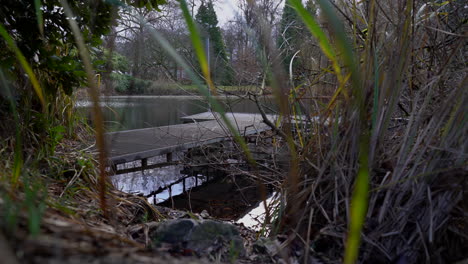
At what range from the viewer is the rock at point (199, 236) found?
0.87 m

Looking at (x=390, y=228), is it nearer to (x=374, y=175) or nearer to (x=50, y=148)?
(x=374, y=175)

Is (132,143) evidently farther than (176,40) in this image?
Yes

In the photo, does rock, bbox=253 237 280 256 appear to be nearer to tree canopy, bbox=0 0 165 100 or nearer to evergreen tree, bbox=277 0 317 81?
evergreen tree, bbox=277 0 317 81

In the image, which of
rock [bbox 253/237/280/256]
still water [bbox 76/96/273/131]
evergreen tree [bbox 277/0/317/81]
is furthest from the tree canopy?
rock [bbox 253/237/280/256]

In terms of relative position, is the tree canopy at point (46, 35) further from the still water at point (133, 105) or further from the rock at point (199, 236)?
the rock at point (199, 236)

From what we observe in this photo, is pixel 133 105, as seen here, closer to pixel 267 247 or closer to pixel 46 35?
pixel 46 35

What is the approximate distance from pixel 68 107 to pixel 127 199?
5.04 ft

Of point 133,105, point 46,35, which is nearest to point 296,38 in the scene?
point 46,35

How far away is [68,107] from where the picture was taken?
2.81 meters

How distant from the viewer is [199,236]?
0.91 metres

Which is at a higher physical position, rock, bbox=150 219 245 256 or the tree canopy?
the tree canopy

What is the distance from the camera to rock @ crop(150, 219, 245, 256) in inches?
34.4

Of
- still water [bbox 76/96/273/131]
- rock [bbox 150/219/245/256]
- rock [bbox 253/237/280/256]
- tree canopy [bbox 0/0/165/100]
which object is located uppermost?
tree canopy [bbox 0/0/165/100]

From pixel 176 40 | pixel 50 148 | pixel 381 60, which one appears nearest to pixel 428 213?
pixel 381 60
